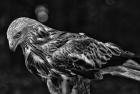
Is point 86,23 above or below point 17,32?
below

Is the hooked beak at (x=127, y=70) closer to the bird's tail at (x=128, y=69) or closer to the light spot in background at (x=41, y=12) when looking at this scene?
the bird's tail at (x=128, y=69)

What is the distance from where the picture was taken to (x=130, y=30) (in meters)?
9.97

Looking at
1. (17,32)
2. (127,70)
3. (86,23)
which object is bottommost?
(86,23)

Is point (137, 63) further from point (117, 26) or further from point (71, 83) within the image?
point (117, 26)

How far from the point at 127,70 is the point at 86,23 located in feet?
12.6

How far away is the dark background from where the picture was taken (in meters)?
9.34

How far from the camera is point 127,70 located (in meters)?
6.14

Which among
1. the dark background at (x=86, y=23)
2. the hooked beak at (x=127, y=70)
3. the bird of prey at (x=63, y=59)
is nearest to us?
the hooked beak at (x=127, y=70)

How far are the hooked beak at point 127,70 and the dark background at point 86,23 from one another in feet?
9.78

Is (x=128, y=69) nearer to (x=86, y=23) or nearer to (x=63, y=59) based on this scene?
(x=63, y=59)

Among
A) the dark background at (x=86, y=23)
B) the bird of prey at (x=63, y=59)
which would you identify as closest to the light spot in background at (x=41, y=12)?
the dark background at (x=86, y=23)

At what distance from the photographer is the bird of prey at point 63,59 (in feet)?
20.3

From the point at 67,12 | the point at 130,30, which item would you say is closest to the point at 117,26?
the point at 130,30

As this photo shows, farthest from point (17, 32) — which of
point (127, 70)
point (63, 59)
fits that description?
point (127, 70)
